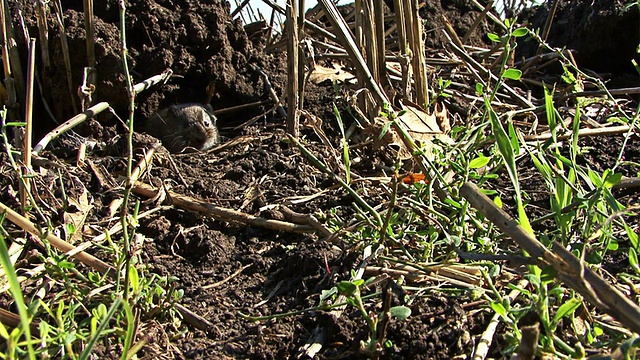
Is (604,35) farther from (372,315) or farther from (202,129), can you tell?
(372,315)

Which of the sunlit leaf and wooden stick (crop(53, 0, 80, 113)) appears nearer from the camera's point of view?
the sunlit leaf

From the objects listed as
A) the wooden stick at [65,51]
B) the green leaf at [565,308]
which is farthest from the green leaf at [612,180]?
the wooden stick at [65,51]

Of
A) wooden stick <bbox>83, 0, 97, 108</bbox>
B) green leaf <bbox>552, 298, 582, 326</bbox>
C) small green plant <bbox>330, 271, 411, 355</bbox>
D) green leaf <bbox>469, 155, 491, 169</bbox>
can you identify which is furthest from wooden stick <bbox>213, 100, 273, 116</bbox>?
green leaf <bbox>552, 298, 582, 326</bbox>

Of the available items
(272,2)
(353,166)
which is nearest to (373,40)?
(353,166)

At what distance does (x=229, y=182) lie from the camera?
126 inches

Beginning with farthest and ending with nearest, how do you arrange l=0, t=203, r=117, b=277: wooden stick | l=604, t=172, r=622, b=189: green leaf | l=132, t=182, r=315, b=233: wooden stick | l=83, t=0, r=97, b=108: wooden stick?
l=83, t=0, r=97, b=108: wooden stick
l=132, t=182, r=315, b=233: wooden stick
l=0, t=203, r=117, b=277: wooden stick
l=604, t=172, r=622, b=189: green leaf

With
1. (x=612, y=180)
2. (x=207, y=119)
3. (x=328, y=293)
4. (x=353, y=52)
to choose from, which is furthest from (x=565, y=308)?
(x=207, y=119)

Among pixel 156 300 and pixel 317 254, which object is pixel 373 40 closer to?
pixel 317 254

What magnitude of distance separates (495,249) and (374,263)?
A: 405mm

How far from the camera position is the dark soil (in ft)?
6.40

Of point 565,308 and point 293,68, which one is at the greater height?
point 293,68

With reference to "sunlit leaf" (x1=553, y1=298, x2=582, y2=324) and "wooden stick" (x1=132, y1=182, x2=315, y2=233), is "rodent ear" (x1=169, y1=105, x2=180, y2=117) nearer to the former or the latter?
"wooden stick" (x1=132, y1=182, x2=315, y2=233)

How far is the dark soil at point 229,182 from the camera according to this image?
1.95 metres

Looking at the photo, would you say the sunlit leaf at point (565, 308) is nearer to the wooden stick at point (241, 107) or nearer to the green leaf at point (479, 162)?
the green leaf at point (479, 162)
